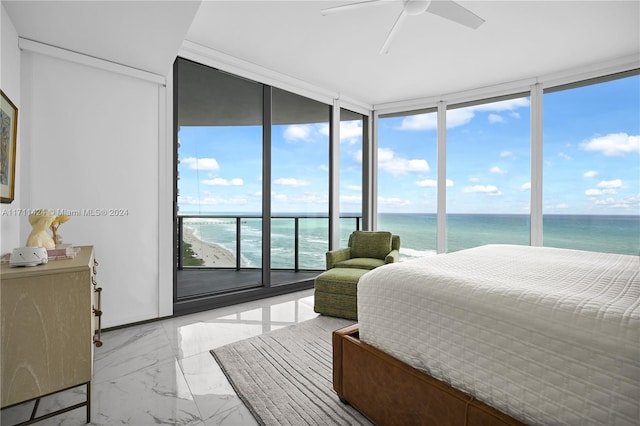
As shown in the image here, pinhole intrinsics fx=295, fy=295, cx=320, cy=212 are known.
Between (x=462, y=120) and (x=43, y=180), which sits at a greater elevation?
(x=462, y=120)

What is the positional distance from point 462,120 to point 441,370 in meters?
10.6

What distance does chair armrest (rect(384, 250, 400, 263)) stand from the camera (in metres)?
3.24

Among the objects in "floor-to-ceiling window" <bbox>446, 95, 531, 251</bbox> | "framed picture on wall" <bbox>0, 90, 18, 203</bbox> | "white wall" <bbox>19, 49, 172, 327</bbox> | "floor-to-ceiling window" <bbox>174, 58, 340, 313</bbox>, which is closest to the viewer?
"framed picture on wall" <bbox>0, 90, 18, 203</bbox>

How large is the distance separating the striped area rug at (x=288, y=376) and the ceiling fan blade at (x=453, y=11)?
267 cm

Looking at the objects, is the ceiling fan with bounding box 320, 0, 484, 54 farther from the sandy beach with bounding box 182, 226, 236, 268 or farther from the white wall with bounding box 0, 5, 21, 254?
the sandy beach with bounding box 182, 226, 236, 268

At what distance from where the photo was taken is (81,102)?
2.47 meters

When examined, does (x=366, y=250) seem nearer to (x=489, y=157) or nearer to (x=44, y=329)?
(x=44, y=329)

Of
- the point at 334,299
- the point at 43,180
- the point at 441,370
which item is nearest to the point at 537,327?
the point at 441,370

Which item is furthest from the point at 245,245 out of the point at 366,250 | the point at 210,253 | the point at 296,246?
the point at 366,250

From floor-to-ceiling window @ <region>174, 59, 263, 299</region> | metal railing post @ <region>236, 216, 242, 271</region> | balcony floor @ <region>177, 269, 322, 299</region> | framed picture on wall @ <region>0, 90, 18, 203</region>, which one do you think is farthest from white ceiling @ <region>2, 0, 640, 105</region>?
balcony floor @ <region>177, 269, 322, 299</region>

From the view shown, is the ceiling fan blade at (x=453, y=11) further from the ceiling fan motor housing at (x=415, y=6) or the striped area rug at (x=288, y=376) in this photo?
the striped area rug at (x=288, y=376)

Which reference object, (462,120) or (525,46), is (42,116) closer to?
(525,46)

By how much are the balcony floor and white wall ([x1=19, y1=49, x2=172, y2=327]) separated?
48.1 inches

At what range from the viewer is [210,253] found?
5.38 m
